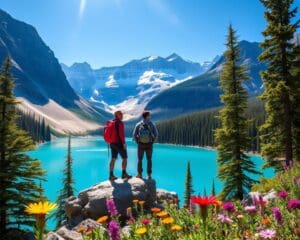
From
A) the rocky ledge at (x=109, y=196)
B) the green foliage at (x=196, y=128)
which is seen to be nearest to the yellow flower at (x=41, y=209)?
the rocky ledge at (x=109, y=196)

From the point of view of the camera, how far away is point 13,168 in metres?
22.5

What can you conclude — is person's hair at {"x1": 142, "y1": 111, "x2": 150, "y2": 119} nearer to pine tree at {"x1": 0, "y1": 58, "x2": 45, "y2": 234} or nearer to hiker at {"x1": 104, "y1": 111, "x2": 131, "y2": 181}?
hiker at {"x1": 104, "y1": 111, "x2": 131, "y2": 181}

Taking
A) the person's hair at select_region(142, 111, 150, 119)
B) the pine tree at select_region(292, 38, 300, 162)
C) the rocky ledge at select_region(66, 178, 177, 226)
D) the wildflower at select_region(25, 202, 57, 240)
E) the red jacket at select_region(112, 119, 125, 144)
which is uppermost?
the pine tree at select_region(292, 38, 300, 162)

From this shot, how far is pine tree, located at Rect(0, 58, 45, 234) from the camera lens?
21.6 meters

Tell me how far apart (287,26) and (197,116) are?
159m

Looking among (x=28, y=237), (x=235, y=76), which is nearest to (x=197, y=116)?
(x=235, y=76)

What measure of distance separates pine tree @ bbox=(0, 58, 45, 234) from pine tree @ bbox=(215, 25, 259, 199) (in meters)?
13.9

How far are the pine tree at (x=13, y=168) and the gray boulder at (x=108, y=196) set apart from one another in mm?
7647

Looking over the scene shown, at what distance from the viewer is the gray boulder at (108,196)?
14.0m

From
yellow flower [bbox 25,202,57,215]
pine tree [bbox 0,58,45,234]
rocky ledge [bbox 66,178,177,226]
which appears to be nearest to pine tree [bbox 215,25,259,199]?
rocky ledge [bbox 66,178,177,226]

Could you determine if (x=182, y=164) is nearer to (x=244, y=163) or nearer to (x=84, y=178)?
(x=84, y=178)

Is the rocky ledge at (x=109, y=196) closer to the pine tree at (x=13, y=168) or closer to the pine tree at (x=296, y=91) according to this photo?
the pine tree at (x=13, y=168)

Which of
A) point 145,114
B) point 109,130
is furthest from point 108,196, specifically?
point 145,114

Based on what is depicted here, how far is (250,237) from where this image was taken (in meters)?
4.35
